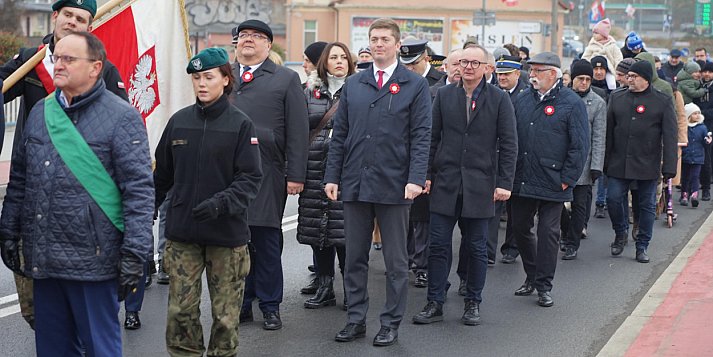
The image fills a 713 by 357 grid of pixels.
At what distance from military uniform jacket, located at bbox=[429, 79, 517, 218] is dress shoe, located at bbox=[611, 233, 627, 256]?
3513 mm

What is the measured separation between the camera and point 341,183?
7.58m

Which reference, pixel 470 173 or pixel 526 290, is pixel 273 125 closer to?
pixel 470 173

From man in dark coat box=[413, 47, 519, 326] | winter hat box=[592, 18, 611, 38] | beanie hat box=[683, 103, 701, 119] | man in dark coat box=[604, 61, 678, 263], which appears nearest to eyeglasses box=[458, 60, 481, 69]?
man in dark coat box=[413, 47, 519, 326]

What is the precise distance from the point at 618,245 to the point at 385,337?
4677mm

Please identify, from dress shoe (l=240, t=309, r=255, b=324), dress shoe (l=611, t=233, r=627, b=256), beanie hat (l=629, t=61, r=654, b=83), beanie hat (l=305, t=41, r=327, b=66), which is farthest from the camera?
dress shoe (l=611, t=233, r=627, b=256)

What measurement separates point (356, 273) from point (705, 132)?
9.32 m

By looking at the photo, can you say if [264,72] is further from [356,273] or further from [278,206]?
[356,273]

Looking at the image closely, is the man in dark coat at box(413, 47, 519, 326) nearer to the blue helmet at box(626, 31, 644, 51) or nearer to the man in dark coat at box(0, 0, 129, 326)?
the man in dark coat at box(0, 0, 129, 326)

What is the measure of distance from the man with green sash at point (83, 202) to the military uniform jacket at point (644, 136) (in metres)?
6.77

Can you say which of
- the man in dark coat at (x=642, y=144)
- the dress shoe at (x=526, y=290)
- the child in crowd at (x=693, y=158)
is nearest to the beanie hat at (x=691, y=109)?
the child in crowd at (x=693, y=158)

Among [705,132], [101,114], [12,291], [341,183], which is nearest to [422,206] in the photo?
[341,183]

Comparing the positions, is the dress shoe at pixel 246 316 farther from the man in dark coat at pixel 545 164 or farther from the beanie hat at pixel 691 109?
the beanie hat at pixel 691 109

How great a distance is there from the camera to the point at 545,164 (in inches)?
356

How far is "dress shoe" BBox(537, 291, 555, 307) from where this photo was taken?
29.1 feet
